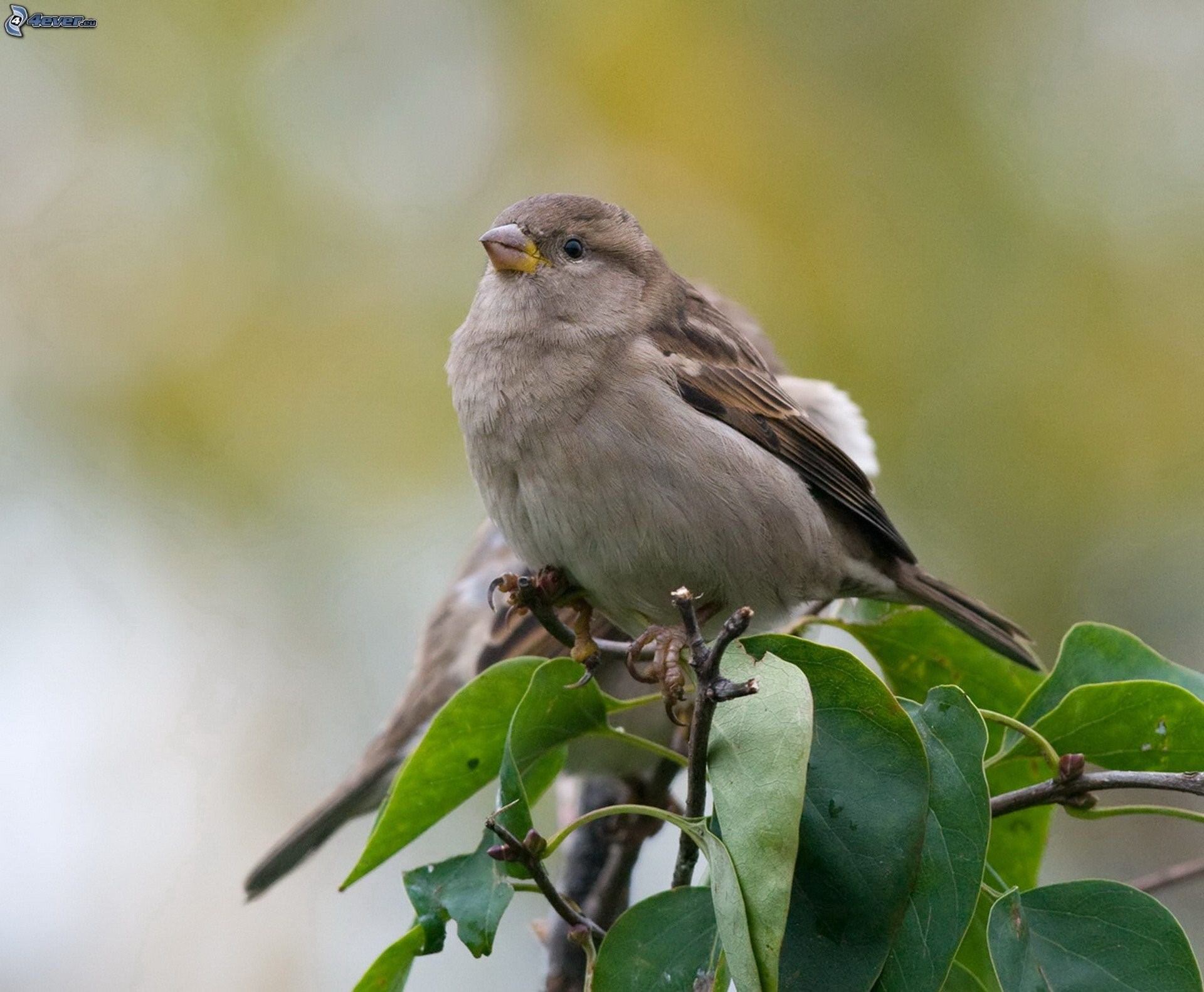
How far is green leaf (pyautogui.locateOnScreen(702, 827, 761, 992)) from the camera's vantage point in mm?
1680

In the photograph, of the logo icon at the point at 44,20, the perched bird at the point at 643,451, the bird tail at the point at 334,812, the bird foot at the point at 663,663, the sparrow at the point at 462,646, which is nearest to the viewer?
the bird foot at the point at 663,663

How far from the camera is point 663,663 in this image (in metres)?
2.54

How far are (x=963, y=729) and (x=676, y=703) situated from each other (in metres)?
0.82

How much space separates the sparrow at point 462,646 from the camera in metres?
4.46

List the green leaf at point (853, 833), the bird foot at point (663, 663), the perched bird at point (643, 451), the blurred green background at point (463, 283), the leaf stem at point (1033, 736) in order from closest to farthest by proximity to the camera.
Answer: the green leaf at point (853, 833) < the leaf stem at point (1033, 736) < the bird foot at point (663, 663) < the perched bird at point (643, 451) < the blurred green background at point (463, 283)

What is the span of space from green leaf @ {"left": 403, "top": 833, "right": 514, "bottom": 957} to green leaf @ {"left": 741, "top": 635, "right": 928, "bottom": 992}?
47cm

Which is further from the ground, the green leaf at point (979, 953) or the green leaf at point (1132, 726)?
the green leaf at point (1132, 726)

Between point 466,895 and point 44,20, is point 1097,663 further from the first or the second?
point 44,20

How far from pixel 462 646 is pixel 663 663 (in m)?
2.65

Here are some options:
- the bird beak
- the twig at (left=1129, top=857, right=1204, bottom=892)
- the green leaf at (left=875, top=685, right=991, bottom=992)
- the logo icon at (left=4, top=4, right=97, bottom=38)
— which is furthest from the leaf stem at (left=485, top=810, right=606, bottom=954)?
the logo icon at (left=4, top=4, right=97, bottom=38)

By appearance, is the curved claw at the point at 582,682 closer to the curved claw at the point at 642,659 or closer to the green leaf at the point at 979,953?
the curved claw at the point at 642,659

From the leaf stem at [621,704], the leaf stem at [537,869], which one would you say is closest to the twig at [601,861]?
the leaf stem at [621,704]

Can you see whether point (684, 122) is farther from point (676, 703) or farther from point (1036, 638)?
point (676, 703)

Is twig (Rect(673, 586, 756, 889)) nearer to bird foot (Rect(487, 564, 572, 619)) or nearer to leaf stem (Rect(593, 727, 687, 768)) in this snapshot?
leaf stem (Rect(593, 727, 687, 768))
